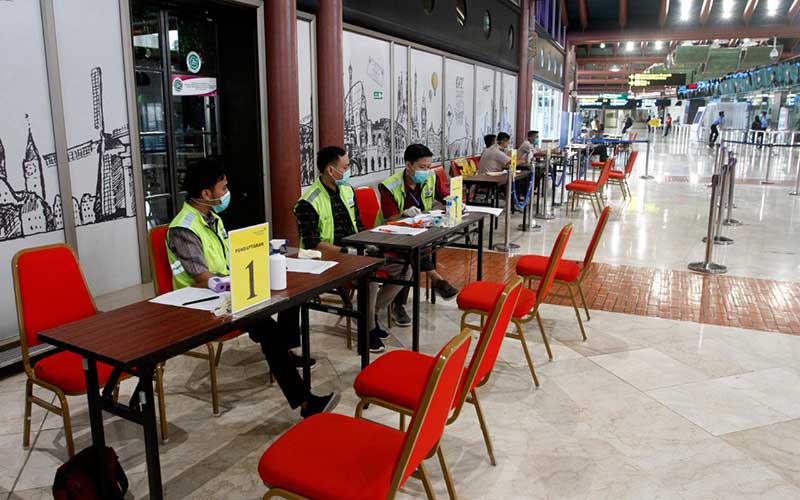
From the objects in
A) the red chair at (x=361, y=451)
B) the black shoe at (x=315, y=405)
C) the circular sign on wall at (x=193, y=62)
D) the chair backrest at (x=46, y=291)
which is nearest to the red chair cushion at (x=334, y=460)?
the red chair at (x=361, y=451)

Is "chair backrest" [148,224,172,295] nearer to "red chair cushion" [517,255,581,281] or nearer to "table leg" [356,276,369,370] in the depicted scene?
"table leg" [356,276,369,370]

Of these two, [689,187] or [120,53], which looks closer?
[120,53]

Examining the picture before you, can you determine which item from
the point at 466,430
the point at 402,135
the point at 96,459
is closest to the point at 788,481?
the point at 466,430

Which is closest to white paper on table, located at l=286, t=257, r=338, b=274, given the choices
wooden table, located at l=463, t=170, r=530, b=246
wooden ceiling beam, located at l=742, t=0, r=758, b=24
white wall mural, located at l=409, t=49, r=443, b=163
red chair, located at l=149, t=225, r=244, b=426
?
red chair, located at l=149, t=225, r=244, b=426

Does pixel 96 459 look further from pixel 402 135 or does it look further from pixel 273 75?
pixel 402 135

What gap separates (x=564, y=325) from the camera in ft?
14.7

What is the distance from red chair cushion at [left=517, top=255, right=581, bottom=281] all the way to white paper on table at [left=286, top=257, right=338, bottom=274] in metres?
1.68

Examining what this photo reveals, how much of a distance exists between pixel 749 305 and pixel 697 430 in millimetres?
2471

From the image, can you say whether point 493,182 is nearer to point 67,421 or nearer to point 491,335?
point 491,335

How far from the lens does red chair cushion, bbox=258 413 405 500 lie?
1.73 m

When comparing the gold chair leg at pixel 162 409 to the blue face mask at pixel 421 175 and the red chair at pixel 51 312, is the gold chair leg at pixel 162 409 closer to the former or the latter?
the red chair at pixel 51 312

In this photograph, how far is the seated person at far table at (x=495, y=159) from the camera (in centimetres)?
838

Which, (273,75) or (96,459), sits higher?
(273,75)

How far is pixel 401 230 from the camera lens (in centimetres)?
408
